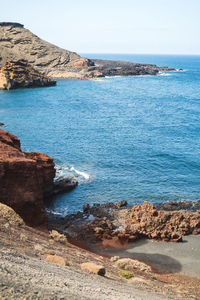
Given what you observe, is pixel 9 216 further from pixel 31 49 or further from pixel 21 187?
pixel 31 49

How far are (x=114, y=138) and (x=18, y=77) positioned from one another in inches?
2440

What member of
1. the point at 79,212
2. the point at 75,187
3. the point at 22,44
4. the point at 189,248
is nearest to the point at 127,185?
the point at 75,187

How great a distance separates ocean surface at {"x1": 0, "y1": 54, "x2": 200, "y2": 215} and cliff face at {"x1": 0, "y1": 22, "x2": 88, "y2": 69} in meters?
50.2

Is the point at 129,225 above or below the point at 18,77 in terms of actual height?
below

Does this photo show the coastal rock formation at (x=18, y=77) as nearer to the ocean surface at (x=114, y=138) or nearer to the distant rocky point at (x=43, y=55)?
the ocean surface at (x=114, y=138)

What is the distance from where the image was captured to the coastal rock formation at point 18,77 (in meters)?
102

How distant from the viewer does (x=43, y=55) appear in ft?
503

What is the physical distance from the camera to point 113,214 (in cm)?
2988

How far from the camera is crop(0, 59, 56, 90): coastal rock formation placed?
102375mm

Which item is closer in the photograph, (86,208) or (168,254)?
(168,254)

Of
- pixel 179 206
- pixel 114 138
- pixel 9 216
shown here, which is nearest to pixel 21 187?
pixel 9 216

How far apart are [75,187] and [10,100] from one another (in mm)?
58402

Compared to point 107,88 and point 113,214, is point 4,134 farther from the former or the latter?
point 107,88

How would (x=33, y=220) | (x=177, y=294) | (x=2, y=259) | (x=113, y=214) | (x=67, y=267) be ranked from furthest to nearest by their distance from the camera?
(x=113, y=214) < (x=33, y=220) < (x=177, y=294) < (x=67, y=267) < (x=2, y=259)
